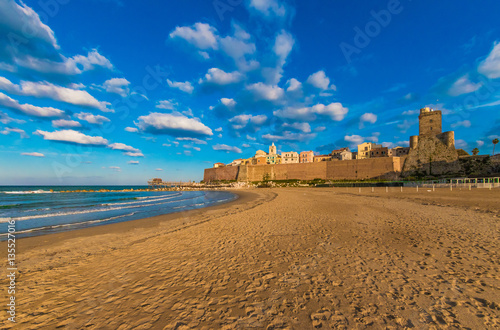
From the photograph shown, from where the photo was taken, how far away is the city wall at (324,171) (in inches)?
1925

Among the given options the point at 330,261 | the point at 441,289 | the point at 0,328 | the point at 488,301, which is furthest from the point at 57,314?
the point at 488,301

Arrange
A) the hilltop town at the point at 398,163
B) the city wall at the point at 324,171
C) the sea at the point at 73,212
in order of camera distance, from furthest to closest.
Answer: the city wall at the point at 324,171 → the hilltop town at the point at 398,163 → the sea at the point at 73,212

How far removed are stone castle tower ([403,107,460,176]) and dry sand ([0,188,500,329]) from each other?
49166 mm

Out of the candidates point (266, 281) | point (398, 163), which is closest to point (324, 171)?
point (398, 163)

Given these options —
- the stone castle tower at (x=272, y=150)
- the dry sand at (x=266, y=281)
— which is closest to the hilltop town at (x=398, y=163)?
the stone castle tower at (x=272, y=150)

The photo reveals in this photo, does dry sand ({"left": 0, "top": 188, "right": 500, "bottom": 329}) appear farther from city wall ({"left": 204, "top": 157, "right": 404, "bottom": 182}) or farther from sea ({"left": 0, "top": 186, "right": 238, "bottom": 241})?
city wall ({"left": 204, "top": 157, "right": 404, "bottom": 182})

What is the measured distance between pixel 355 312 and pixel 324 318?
58 centimetres

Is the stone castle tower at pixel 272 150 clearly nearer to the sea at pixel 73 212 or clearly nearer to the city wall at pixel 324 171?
the city wall at pixel 324 171

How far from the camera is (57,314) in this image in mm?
3369

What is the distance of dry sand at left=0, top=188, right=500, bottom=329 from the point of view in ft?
10.2

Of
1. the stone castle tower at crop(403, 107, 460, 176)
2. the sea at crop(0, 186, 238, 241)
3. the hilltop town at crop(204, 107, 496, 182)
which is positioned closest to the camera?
the sea at crop(0, 186, 238, 241)

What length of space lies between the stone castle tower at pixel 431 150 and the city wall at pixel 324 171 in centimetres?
317

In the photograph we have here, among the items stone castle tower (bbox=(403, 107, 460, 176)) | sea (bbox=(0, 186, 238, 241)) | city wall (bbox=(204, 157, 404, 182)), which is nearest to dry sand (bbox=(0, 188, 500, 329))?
sea (bbox=(0, 186, 238, 241))

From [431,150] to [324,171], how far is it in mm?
25153
